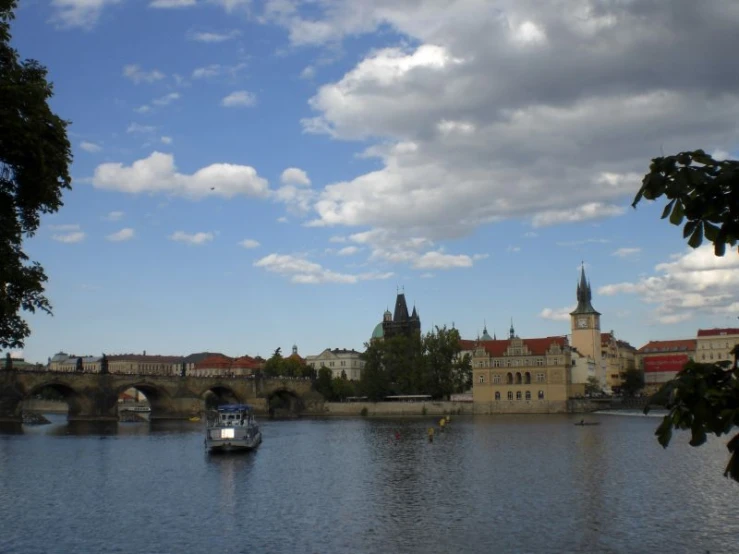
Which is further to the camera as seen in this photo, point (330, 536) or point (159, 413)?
point (159, 413)

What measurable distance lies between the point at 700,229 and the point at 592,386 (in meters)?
138

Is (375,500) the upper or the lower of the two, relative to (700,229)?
lower

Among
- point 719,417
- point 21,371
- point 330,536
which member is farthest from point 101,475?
point 21,371

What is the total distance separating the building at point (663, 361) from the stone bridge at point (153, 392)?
78.9 m

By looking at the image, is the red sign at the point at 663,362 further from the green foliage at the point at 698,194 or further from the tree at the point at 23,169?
the green foliage at the point at 698,194

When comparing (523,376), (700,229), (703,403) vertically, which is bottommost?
(523,376)

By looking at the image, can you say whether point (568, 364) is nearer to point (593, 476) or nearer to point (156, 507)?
point (593, 476)

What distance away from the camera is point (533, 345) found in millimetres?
133625

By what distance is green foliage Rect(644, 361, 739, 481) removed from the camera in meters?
6.14

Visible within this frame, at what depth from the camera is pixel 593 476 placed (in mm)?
39844

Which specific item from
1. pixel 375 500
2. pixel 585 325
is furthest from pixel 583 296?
pixel 375 500

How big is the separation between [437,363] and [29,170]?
116536mm

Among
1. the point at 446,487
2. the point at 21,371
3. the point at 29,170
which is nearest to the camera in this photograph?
the point at 29,170

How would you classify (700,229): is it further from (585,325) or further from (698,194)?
(585,325)
